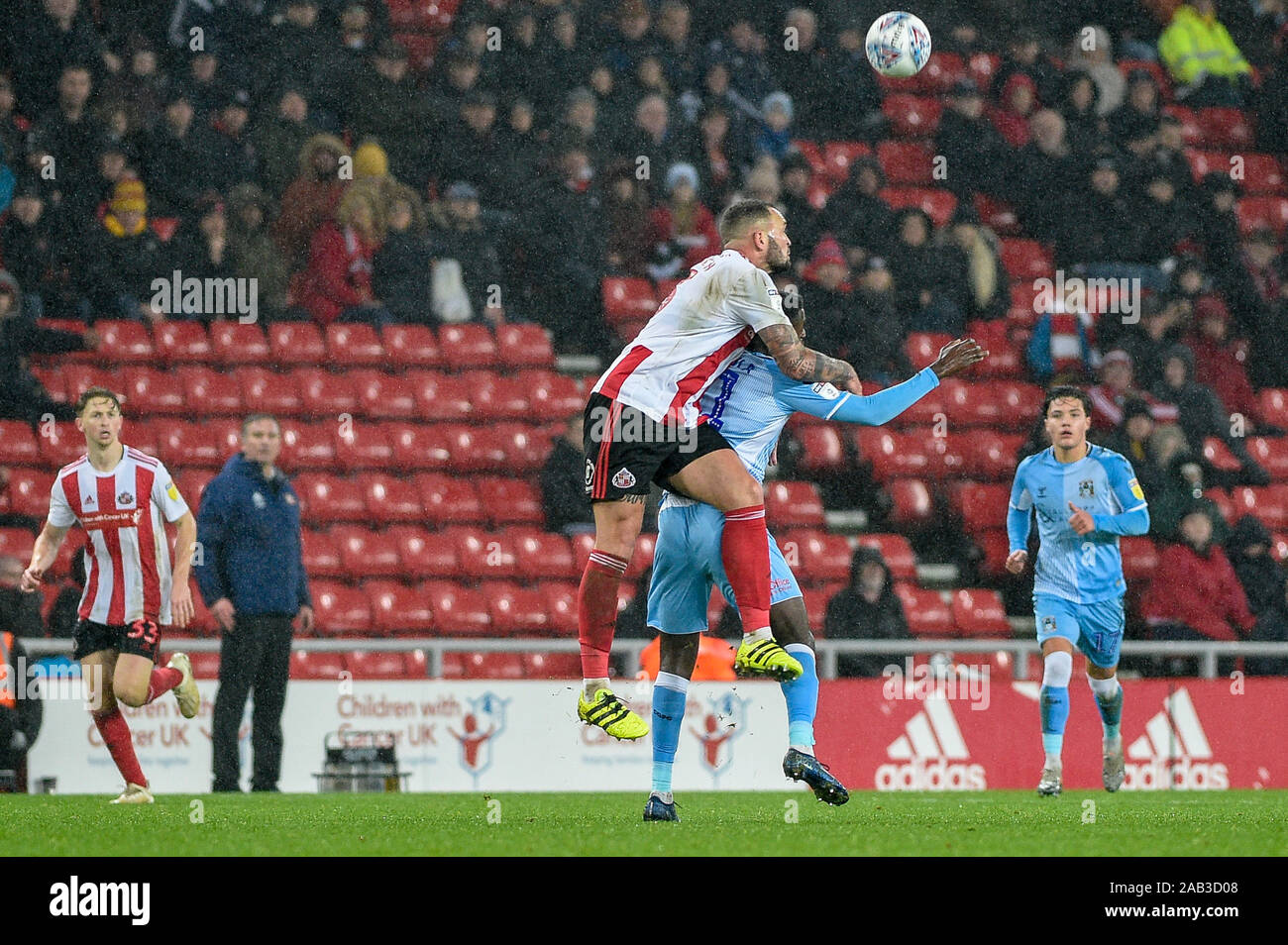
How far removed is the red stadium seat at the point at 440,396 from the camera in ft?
53.9

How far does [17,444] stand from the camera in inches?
601

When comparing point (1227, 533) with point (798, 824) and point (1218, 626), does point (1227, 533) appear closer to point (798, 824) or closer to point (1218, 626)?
point (1218, 626)

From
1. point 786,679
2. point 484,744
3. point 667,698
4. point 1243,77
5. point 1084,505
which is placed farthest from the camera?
point 1243,77

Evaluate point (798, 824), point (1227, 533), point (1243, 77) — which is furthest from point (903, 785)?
point (1243, 77)

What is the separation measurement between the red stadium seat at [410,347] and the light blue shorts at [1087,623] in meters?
7.09

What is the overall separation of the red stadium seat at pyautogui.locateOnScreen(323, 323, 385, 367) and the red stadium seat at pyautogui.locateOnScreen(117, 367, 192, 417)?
1.38 m

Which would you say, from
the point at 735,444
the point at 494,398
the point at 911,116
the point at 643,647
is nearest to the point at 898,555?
Result: the point at 494,398

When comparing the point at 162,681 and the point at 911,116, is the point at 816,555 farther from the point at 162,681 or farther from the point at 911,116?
the point at 162,681

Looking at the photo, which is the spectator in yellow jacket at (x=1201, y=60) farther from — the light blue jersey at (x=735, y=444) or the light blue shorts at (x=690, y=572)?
the light blue shorts at (x=690, y=572)

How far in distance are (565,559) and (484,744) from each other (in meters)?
2.91

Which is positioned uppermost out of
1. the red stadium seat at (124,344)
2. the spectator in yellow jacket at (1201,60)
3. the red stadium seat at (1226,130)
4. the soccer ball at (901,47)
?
the spectator in yellow jacket at (1201,60)

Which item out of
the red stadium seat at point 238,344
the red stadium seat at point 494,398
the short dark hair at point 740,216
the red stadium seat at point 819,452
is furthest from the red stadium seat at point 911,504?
the short dark hair at point 740,216

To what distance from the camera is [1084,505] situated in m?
11.4

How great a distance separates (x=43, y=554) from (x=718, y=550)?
4362 mm
